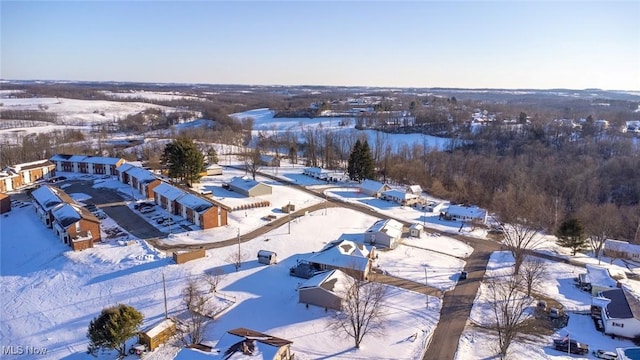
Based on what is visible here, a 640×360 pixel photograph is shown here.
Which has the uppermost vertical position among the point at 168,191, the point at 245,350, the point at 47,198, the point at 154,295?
the point at 168,191

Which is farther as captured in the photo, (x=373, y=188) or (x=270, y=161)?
(x=270, y=161)

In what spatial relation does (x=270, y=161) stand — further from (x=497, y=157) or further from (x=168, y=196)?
(x=497, y=157)

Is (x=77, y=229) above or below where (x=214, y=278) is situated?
above

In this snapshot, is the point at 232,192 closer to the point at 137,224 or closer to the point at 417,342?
the point at 137,224

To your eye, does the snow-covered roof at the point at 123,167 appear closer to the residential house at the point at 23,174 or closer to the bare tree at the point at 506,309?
the residential house at the point at 23,174

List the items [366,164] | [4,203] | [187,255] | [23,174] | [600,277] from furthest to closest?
[366,164]
[23,174]
[4,203]
[187,255]
[600,277]

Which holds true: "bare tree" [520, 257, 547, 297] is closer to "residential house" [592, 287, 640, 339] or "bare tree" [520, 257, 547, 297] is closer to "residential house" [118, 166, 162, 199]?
"residential house" [592, 287, 640, 339]

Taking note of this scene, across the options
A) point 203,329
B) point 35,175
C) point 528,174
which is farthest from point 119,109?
point 203,329

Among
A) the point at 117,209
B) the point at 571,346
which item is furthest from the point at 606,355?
the point at 117,209
